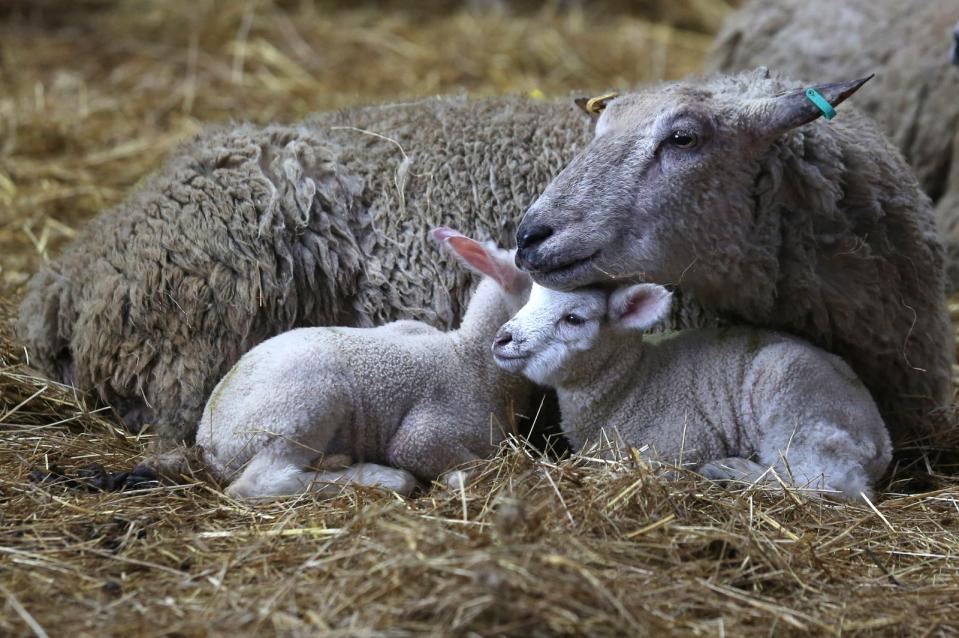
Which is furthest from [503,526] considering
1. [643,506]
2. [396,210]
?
[396,210]

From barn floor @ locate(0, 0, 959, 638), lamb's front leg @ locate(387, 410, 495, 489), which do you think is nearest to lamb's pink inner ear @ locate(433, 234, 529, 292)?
lamb's front leg @ locate(387, 410, 495, 489)

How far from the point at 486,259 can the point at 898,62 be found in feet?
12.7

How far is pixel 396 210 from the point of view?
15.4ft

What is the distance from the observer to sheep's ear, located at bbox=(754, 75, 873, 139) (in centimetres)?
371

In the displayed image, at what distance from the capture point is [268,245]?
4.49 metres

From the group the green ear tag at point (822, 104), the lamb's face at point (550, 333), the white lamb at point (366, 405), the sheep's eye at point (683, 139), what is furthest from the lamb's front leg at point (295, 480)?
the green ear tag at point (822, 104)

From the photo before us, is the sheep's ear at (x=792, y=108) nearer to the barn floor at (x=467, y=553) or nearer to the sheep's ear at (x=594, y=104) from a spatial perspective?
the sheep's ear at (x=594, y=104)

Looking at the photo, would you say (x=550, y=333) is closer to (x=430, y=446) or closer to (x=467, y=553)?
(x=430, y=446)

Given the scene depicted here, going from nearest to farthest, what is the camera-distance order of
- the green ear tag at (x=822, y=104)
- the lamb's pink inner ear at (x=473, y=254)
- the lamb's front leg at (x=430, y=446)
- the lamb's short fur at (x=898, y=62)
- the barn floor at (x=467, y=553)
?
1. the barn floor at (x=467, y=553)
2. the green ear tag at (x=822, y=104)
3. the lamb's front leg at (x=430, y=446)
4. the lamb's pink inner ear at (x=473, y=254)
5. the lamb's short fur at (x=898, y=62)

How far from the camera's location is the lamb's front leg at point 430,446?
13.0ft

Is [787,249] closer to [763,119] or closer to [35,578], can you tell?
[763,119]

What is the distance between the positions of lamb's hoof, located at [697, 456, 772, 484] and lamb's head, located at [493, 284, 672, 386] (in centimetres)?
50

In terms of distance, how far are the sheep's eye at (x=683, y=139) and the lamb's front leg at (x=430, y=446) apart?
1.16 metres

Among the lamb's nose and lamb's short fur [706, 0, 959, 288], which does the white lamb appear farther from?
lamb's short fur [706, 0, 959, 288]
